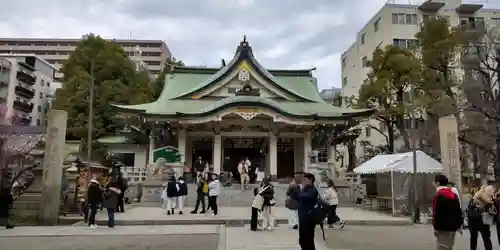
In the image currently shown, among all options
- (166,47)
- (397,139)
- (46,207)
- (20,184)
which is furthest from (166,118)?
(166,47)

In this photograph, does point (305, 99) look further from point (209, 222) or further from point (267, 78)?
point (209, 222)

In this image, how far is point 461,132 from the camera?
20.8 meters

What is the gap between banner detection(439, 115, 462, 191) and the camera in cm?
1468

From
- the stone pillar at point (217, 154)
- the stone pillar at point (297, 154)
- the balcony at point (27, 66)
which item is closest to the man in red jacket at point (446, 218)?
the stone pillar at point (217, 154)

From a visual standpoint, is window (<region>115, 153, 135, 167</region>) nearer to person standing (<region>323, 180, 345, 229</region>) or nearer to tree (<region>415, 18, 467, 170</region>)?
tree (<region>415, 18, 467, 170</region>)

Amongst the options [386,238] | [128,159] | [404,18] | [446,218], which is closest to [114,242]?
[386,238]

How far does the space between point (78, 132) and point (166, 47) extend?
2633 inches

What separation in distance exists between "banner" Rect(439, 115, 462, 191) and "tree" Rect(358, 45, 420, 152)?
9.50 metres

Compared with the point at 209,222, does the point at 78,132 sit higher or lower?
higher

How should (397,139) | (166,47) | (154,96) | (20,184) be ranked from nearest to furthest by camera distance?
1. (20,184)
2. (397,139)
3. (154,96)
4. (166,47)

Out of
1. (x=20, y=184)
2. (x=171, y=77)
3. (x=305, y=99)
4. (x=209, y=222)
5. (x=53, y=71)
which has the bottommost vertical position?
(x=209, y=222)

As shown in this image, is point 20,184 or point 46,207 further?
point 20,184

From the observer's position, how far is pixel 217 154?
2467cm

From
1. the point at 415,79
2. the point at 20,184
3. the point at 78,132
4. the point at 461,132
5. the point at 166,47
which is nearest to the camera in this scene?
the point at 20,184
